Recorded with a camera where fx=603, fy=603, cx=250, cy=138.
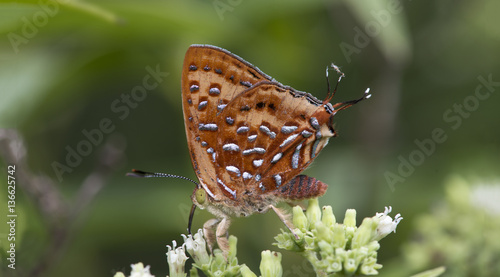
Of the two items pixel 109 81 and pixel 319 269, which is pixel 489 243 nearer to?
pixel 319 269

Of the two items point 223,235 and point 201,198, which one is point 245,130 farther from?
point 223,235

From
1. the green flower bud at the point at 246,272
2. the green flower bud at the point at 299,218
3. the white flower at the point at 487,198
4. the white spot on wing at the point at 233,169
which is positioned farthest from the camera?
the white flower at the point at 487,198

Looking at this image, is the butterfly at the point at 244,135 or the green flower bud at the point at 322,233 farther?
the butterfly at the point at 244,135

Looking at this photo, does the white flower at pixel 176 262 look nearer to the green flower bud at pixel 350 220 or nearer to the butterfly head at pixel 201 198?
the butterfly head at pixel 201 198

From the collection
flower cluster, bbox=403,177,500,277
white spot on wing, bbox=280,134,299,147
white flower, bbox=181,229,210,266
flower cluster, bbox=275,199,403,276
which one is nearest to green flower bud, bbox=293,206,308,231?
flower cluster, bbox=275,199,403,276

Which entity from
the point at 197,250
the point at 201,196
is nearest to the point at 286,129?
the point at 201,196

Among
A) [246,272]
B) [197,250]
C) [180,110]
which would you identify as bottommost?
[246,272]

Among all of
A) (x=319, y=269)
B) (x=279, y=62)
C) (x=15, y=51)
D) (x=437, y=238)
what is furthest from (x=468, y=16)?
(x=15, y=51)

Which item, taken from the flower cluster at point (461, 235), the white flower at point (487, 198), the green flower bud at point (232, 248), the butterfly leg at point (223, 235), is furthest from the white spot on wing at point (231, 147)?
the white flower at point (487, 198)
